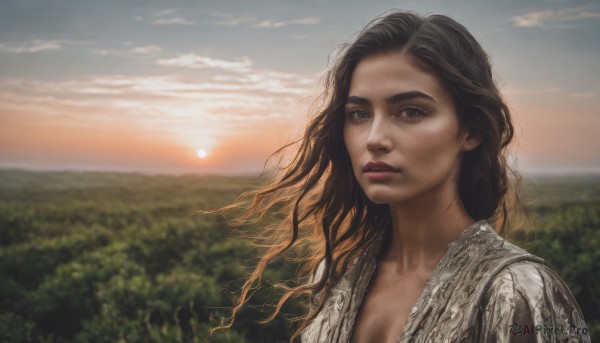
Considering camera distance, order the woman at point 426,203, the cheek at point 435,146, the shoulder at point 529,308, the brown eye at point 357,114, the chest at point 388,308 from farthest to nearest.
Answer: the brown eye at point 357,114, the chest at point 388,308, the cheek at point 435,146, the woman at point 426,203, the shoulder at point 529,308

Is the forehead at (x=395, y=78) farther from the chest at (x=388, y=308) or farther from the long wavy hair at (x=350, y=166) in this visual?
the chest at (x=388, y=308)

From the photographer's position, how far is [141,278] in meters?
5.56

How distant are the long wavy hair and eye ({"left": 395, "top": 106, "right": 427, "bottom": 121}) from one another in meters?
0.14

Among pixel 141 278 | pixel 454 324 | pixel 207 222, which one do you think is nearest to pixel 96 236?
pixel 207 222

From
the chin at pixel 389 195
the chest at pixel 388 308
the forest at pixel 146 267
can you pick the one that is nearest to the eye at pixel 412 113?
the chin at pixel 389 195

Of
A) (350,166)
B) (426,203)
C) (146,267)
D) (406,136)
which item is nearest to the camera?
(406,136)

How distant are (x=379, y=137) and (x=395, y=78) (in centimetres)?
24

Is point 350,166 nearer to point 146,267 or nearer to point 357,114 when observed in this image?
point 357,114

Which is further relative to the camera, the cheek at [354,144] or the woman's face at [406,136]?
the cheek at [354,144]

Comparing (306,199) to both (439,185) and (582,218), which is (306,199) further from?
(582,218)

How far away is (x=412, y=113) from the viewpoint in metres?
2.35

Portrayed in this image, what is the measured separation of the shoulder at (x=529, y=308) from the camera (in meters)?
1.91

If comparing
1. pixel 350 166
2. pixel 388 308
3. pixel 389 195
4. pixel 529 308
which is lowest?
pixel 388 308

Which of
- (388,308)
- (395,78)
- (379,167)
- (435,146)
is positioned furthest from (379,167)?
(388,308)
